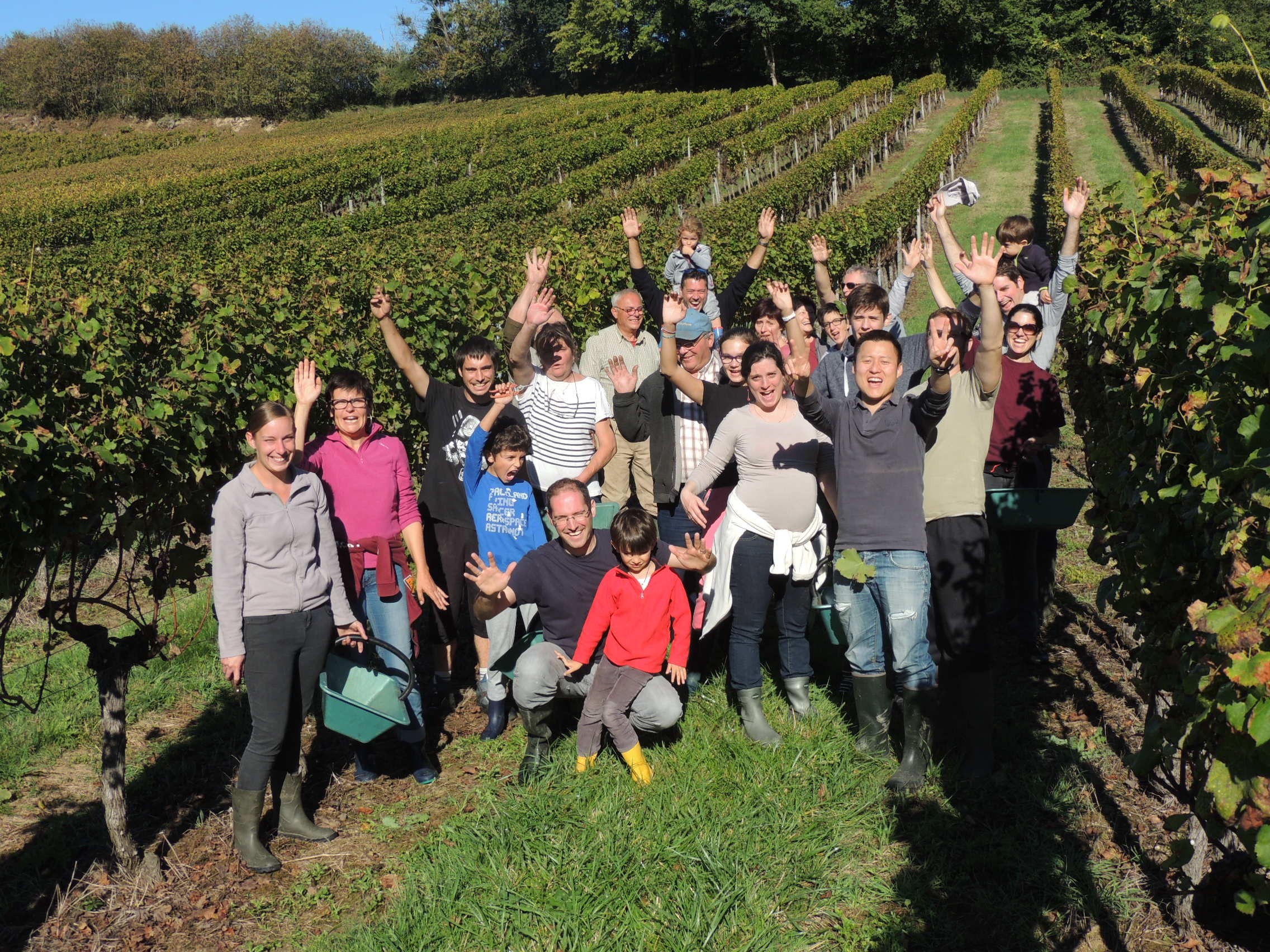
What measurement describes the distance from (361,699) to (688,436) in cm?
234

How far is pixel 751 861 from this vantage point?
3.97 meters

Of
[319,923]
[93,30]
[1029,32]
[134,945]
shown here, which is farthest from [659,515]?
[93,30]

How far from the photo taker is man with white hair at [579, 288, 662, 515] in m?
6.31

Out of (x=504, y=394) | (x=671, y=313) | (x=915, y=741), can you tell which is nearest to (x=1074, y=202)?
(x=671, y=313)

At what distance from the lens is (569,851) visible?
13.3 ft

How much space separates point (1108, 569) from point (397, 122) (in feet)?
242

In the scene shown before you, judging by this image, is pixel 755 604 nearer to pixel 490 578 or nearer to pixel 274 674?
pixel 490 578

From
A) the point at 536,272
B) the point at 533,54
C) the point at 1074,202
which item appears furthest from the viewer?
the point at 533,54

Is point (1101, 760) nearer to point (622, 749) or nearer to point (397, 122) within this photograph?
point (622, 749)

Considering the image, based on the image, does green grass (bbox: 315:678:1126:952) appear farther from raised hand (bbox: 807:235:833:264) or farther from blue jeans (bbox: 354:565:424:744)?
raised hand (bbox: 807:235:833:264)

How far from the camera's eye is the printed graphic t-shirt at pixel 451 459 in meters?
5.32

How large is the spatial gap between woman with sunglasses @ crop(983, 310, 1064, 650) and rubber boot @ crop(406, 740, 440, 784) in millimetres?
3228

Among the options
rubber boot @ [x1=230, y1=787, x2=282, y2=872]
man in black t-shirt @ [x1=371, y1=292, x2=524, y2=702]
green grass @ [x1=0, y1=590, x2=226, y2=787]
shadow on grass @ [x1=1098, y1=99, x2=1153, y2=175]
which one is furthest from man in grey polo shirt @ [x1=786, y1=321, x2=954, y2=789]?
shadow on grass @ [x1=1098, y1=99, x2=1153, y2=175]

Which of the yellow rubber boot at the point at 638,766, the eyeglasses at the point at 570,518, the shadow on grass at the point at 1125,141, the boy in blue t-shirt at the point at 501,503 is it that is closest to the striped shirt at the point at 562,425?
the boy in blue t-shirt at the point at 501,503
